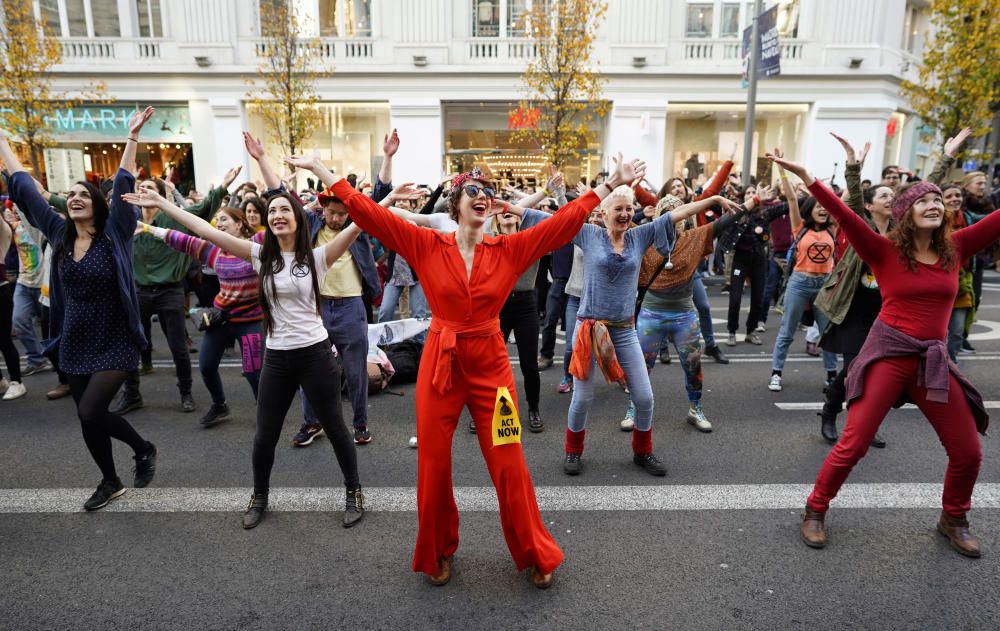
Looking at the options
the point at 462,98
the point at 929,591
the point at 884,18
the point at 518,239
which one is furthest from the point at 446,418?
the point at 884,18

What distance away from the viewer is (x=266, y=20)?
1812 centimetres

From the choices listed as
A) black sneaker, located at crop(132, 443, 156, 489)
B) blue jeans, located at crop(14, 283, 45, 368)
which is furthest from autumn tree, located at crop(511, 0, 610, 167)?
black sneaker, located at crop(132, 443, 156, 489)

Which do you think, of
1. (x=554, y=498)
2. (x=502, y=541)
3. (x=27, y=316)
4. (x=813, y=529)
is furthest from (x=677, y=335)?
(x=27, y=316)

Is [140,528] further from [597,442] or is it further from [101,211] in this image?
[597,442]

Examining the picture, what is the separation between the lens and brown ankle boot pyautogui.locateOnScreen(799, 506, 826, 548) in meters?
3.40

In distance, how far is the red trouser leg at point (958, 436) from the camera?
327 cm

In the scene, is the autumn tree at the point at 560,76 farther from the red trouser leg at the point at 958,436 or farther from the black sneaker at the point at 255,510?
the black sneaker at the point at 255,510

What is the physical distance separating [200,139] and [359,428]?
17.6 meters

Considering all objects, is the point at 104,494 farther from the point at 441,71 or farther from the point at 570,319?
the point at 441,71

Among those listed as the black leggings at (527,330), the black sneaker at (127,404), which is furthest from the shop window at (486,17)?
the black sneaker at (127,404)

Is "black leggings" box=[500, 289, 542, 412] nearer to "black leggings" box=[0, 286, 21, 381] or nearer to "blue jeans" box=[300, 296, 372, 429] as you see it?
"blue jeans" box=[300, 296, 372, 429]

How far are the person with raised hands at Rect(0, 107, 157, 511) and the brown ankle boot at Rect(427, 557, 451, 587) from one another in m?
2.34

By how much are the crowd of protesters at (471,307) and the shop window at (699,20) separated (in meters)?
15.6

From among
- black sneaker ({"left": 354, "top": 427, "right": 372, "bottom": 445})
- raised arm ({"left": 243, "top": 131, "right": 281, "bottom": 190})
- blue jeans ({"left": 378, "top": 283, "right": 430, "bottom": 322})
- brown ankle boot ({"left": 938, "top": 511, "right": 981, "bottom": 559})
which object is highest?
raised arm ({"left": 243, "top": 131, "right": 281, "bottom": 190})
